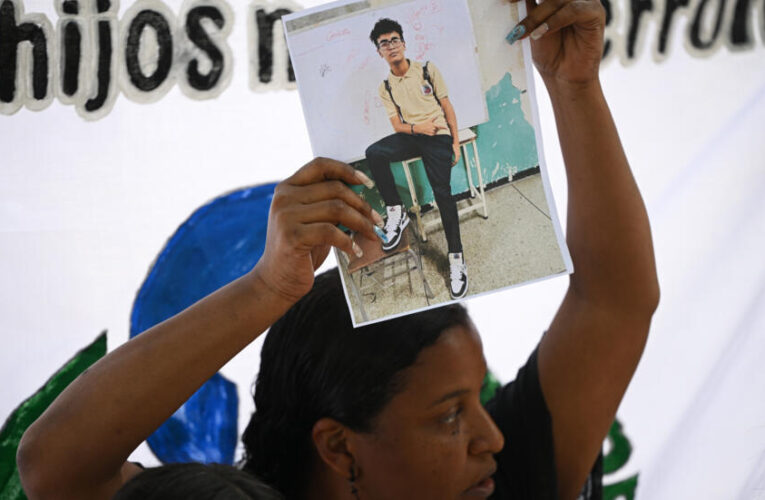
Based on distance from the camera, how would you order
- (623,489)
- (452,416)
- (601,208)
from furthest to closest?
(623,489)
(601,208)
(452,416)

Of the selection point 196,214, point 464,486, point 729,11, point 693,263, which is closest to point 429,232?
point 464,486

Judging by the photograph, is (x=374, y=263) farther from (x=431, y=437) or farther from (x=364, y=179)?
(x=431, y=437)

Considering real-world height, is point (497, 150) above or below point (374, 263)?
above

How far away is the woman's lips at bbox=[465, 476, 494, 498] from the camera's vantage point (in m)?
1.08

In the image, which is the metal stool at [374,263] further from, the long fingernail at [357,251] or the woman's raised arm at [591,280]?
the woman's raised arm at [591,280]

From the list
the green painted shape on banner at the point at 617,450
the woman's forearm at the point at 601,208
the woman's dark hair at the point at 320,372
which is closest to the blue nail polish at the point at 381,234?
the woman's dark hair at the point at 320,372

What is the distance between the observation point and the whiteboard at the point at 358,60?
979 millimetres

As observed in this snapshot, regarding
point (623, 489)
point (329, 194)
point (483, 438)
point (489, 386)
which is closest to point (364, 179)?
point (329, 194)

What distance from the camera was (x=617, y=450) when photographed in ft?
4.70

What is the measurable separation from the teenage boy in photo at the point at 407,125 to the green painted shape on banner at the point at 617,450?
590 millimetres

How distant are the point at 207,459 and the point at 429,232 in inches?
26.5

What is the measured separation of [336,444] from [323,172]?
373 mm

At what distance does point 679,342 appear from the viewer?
1409mm

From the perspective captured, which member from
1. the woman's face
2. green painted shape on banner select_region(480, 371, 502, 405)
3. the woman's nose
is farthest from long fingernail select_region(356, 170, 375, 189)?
green painted shape on banner select_region(480, 371, 502, 405)
